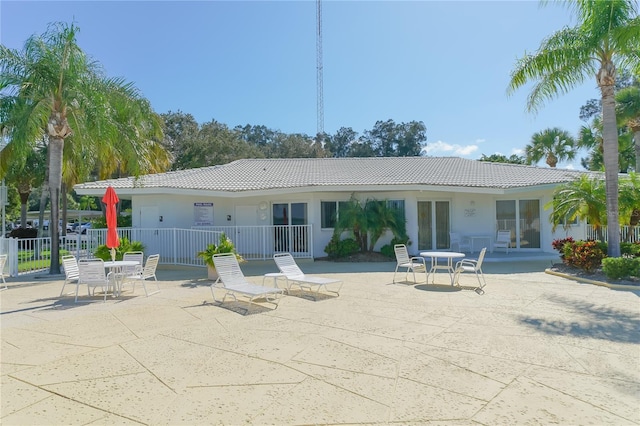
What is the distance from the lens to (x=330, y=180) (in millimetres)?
17594

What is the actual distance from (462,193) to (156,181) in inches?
542

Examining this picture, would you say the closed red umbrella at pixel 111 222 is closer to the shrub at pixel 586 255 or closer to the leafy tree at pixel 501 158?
the shrub at pixel 586 255

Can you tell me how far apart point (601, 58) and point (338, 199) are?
10276mm

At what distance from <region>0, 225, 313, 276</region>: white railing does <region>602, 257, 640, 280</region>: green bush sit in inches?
381

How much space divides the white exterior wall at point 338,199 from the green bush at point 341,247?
848mm

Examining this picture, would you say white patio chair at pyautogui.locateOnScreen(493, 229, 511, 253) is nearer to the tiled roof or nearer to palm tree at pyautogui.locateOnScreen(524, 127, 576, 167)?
the tiled roof

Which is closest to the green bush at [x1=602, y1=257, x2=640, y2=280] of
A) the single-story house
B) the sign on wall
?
the single-story house

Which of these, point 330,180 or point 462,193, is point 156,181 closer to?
point 330,180

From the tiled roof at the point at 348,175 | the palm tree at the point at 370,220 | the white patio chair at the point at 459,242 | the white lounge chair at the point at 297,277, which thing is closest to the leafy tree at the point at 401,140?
the tiled roof at the point at 348,175

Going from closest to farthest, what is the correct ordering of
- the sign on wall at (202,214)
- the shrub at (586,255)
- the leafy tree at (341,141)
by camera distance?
the shrub at (586,255), the sign on wall at (202,214), the leafy tree at (341,141)

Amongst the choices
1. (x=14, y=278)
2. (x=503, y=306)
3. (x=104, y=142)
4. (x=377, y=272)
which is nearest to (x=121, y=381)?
(x=503, y=306)

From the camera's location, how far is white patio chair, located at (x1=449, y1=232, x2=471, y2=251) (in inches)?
686

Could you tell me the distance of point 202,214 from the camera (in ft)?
58.3

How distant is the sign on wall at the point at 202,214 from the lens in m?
17.7
